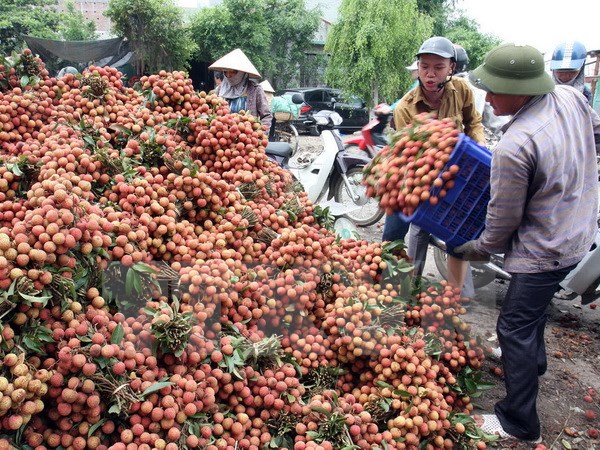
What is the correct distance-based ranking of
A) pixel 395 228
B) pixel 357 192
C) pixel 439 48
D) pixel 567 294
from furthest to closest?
pixel 357 192 < pixel 567 294 < pixel 395 228 < pixel 439 48

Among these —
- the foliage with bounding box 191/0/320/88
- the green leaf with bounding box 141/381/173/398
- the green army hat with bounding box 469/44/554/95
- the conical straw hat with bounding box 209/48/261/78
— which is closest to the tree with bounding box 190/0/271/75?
the foliage with bounding box 191/0/320/88

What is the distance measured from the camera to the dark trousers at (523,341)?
2.37m

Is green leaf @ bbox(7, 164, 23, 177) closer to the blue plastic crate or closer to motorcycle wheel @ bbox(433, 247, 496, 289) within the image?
the blue plastic crate

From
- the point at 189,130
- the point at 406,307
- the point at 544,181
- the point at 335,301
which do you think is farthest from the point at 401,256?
the point at 189,130

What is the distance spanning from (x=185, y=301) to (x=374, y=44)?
1656 cm

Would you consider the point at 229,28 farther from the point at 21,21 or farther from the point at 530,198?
the point at 530,198

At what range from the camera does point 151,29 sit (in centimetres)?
1630

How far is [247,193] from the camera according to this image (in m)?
2.75

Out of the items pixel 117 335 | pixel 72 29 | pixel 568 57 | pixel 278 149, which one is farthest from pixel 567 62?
pixel 72 29

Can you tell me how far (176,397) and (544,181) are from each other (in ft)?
5.84

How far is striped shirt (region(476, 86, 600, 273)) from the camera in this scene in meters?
2.15

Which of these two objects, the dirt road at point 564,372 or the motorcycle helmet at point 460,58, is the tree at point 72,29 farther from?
the dirt road at point 564,372

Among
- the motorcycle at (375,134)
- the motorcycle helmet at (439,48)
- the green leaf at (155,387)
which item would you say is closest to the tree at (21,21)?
the motorcycle at (375,134)

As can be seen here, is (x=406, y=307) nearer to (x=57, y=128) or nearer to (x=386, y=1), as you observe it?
Result: (x=57, y=128)
